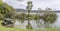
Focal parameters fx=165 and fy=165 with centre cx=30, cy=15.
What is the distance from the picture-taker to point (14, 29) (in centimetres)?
157

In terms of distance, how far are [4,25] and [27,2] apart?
310 mm

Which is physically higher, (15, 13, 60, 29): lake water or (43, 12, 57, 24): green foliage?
(43, 12, 57, 24): green foliage

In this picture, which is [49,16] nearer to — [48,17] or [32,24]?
[48,17]

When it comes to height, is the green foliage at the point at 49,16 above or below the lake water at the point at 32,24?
above

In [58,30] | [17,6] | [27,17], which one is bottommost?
[58,30]

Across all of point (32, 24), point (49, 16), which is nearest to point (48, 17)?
point (49, 16)

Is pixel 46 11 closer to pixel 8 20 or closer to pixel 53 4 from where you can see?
pixel 53 4

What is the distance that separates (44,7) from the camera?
157 centimetres

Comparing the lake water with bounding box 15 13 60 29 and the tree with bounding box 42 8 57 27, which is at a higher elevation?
the tree with bounding box 42 8 57 27

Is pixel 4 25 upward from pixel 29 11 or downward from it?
downward

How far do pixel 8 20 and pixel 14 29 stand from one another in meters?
0.11

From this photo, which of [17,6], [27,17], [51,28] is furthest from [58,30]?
[17,6]

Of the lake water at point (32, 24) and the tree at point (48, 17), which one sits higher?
the tree at point (48, 17)

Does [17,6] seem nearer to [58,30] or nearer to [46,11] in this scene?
[46,11]
